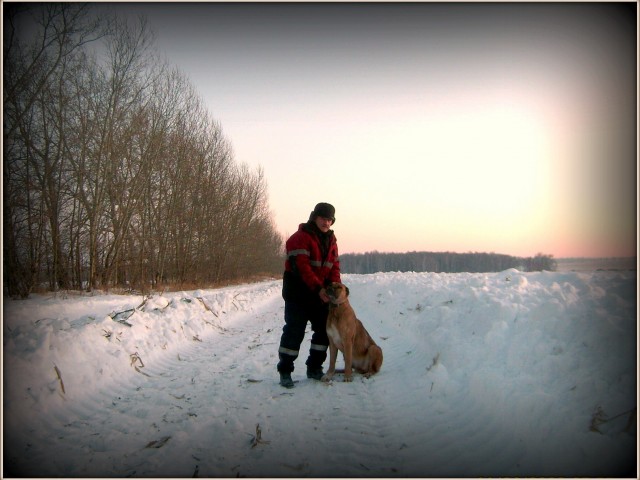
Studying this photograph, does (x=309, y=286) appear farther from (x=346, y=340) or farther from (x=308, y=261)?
(x=346, y=340)

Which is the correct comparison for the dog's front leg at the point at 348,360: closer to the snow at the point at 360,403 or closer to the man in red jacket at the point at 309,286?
the snow at the point at 360,403

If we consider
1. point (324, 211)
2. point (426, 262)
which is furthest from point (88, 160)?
point (426, 262)

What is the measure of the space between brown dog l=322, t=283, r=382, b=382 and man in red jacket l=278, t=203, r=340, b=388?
146 mm

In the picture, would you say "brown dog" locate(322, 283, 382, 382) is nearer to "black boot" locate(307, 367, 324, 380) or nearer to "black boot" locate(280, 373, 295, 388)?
"black boot" locate(307, 367, 324, 380)

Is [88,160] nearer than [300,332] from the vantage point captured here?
No

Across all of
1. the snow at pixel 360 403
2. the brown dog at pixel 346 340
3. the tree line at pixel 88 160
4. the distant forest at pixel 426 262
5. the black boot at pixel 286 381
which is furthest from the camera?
the distant forest at pixel 426 262

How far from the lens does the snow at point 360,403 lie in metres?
2.77

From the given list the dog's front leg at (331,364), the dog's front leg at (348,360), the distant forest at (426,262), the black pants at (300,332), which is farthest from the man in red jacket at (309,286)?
the distant forest at (426,262)

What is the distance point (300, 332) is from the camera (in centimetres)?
480

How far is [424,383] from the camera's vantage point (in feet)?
14.3

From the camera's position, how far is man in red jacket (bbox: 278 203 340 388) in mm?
4668

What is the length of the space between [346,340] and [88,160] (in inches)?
506

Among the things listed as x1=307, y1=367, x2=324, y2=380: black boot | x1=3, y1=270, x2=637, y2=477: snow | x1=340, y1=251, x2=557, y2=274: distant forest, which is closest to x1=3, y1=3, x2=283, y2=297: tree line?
x1=3, y1=270, x2=637, y2=477: snow

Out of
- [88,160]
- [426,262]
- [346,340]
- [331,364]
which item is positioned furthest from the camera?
[426,262]
